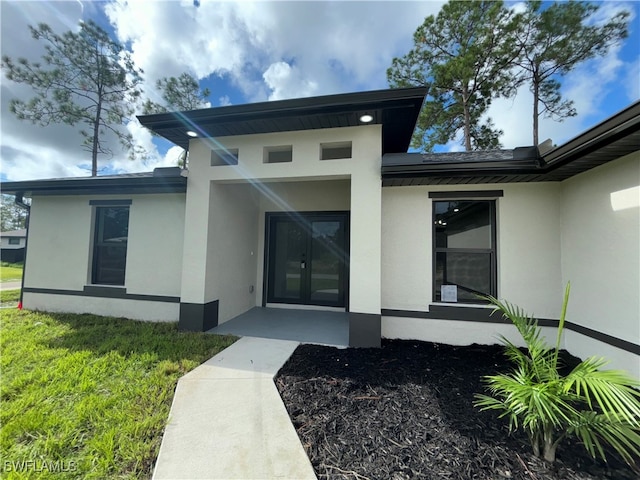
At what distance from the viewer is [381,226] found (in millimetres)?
4559

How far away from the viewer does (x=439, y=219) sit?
15.2 feet

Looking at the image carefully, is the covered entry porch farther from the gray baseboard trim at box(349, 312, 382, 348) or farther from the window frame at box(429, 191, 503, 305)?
the window frame at box(429, 191, 503, 305)

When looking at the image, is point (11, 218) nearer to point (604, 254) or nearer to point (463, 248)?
point (463, 248)

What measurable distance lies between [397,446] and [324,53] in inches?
377

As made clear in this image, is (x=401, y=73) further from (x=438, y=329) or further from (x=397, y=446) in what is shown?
(x=397, y=446)

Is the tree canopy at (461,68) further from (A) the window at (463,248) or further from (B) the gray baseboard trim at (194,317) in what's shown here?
(B) the gray baseboard trim at (194,317)

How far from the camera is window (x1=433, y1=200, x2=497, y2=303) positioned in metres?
4.48

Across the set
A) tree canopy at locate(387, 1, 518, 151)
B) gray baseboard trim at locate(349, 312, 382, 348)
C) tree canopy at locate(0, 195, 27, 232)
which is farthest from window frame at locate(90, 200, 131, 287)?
tree canopy at locate(0, 195, 27, 232)

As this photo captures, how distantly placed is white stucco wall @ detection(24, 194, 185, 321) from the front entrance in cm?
236

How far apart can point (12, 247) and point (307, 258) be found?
41.7 m

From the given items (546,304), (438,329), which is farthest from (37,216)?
(546,304)

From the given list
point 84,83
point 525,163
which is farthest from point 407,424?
point 84,83

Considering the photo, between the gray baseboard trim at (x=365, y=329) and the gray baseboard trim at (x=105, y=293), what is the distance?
11.8 ft

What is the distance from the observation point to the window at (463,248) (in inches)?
177
